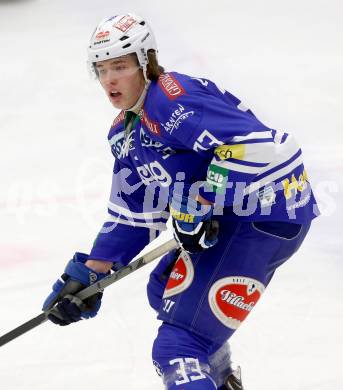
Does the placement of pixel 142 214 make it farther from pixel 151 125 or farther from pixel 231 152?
pixel 231 152

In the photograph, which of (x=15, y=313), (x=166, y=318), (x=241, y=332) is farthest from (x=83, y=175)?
(x=166, y=318)

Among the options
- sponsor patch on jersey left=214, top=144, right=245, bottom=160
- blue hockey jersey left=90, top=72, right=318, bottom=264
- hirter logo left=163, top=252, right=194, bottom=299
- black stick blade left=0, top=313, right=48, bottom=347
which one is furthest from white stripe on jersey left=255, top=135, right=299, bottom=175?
black stick blade left=0, top=313, right=48, bottom=347

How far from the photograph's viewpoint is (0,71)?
621 cm

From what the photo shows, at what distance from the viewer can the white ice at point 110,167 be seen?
11.3 ft

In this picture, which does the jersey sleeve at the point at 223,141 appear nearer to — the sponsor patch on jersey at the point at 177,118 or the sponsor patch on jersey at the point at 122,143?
the sponsor patch on jersey at the point at 177,118

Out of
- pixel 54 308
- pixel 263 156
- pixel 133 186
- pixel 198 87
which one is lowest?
pixel 54 308

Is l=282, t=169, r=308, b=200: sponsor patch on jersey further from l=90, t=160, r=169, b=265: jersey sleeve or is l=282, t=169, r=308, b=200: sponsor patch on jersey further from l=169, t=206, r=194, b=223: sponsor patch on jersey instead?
l=90, t=160, r=169, b=265: jersey sleeve

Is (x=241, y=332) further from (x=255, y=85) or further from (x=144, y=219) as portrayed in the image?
(x=255, y=85)

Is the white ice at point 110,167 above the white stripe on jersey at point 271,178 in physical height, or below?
below

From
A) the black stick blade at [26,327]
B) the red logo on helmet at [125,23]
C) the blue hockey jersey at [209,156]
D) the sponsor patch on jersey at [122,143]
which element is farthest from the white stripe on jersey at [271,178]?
the black stick blade at [26,327]

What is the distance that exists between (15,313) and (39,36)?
3.53 m

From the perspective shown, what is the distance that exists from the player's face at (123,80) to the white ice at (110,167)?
3.75ft

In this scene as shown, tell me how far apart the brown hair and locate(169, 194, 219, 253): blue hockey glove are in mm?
393

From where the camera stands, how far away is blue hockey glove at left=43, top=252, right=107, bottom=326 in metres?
2.98
